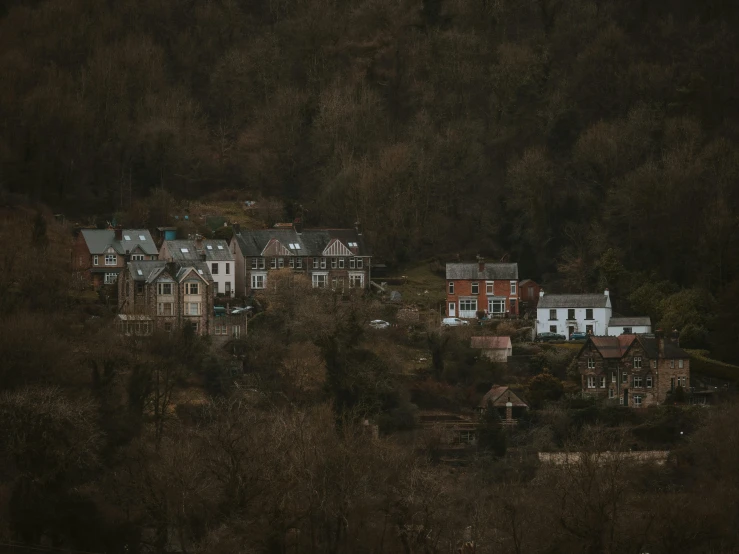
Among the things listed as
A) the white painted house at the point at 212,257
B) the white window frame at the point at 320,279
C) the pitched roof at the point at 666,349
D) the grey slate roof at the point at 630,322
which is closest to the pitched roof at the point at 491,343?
the grey slate roof at the point at 630,322

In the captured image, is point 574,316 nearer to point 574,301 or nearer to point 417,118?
point 574,301

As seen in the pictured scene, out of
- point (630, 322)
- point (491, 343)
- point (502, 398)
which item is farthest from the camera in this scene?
point (630, 322)

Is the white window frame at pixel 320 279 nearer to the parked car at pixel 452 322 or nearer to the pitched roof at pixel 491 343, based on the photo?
the parked car at pixel 452 322

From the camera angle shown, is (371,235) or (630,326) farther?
(371,235)

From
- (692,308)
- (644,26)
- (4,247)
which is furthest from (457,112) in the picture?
(4,247)

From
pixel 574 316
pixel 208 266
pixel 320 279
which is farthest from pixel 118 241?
pixel 574 316

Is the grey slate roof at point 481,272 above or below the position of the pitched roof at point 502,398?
above

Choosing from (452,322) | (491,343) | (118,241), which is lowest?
(491,343)
